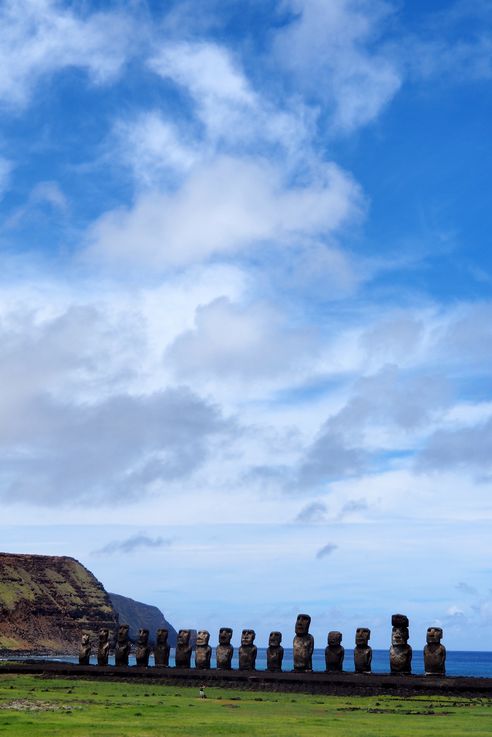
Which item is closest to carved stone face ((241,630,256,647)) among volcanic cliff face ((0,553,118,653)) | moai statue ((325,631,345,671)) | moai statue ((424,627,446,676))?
moai statue ((325,631,345,671))

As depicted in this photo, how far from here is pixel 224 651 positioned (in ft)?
140

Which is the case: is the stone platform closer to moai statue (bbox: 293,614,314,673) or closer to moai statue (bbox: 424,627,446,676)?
moai statue (bbox: 424,627,446,676)

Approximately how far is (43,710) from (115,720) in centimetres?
303

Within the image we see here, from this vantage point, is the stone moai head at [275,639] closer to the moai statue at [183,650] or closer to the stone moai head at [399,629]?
A: the moai statue at [183,650]

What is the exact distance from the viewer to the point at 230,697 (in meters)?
30.9

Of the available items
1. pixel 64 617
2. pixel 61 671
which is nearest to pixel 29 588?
pixel 64 617

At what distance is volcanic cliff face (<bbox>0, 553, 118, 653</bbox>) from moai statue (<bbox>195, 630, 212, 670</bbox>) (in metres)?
110

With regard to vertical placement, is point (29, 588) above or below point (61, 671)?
above

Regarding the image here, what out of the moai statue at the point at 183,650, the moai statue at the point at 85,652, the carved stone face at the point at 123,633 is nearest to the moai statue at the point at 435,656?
the moai statue at the point at 183,650

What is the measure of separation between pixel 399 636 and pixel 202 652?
9657mm

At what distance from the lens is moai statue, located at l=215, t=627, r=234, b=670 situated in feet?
138

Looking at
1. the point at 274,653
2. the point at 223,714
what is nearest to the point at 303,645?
the point at 274,653

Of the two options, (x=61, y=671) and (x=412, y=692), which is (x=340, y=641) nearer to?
(x=412, y=692)

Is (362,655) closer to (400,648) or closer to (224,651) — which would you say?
(400,648)
